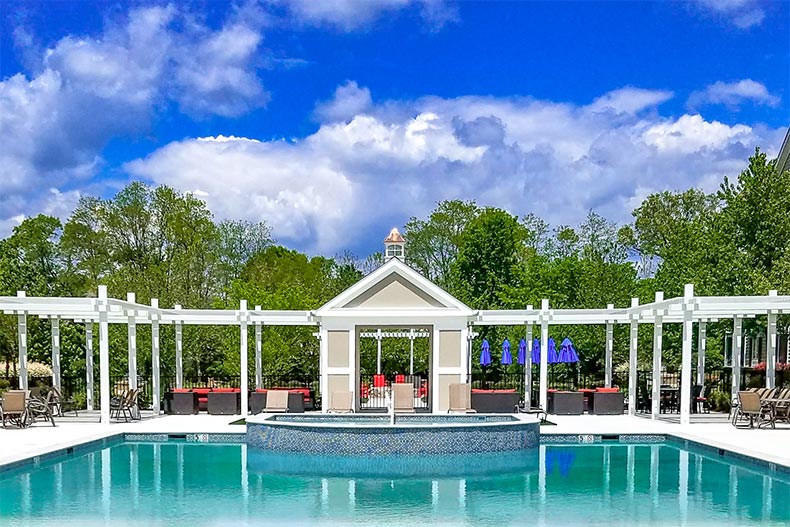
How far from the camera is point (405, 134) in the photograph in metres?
43.1

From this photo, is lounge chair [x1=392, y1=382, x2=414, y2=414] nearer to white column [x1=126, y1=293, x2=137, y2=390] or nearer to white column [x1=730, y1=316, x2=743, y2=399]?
white column [x1=126, y1=293, x2=137, y2=390]

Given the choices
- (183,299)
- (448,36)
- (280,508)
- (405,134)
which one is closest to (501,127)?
(405,134)

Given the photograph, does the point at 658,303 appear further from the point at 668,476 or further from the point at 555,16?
the point at 555,16

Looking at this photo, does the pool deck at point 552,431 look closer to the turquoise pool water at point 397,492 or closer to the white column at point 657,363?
the white column at point 657,363

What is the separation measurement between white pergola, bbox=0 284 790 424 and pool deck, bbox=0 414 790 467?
893 mm

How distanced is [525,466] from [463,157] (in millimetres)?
33863

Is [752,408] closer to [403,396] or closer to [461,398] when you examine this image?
[461,398]

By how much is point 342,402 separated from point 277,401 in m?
1.82

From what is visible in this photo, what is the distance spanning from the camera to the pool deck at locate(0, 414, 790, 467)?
47.6 feet

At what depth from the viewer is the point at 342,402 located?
20719 millimetres

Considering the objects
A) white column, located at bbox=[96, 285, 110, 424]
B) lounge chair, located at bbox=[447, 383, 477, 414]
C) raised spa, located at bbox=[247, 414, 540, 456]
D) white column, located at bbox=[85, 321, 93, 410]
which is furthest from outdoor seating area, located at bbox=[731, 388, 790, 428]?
white column, located at bbox=[85, 321, 93, 410]

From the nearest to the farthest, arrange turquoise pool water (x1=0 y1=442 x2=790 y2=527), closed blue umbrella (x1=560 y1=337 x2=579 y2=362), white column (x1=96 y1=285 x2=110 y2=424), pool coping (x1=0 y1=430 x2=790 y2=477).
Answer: turquoise pool water (x1=0 y1=442 x2=790 y2=527) → pool coping (x1=0 y1=430 x2=790 y2=477) → white column (x1=96 y1=285 x2=110 y2=424) → closed blue umbrella (x1=560 y1=337 x2=579 y2=362)

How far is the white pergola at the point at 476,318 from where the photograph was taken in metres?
18.5

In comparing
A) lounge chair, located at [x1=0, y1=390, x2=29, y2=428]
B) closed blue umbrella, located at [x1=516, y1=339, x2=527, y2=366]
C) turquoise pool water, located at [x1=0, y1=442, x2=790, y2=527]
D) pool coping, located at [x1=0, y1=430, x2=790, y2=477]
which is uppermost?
closed blue umbrella, located at [x1=516, y1=339, x2=527, y2=366]
